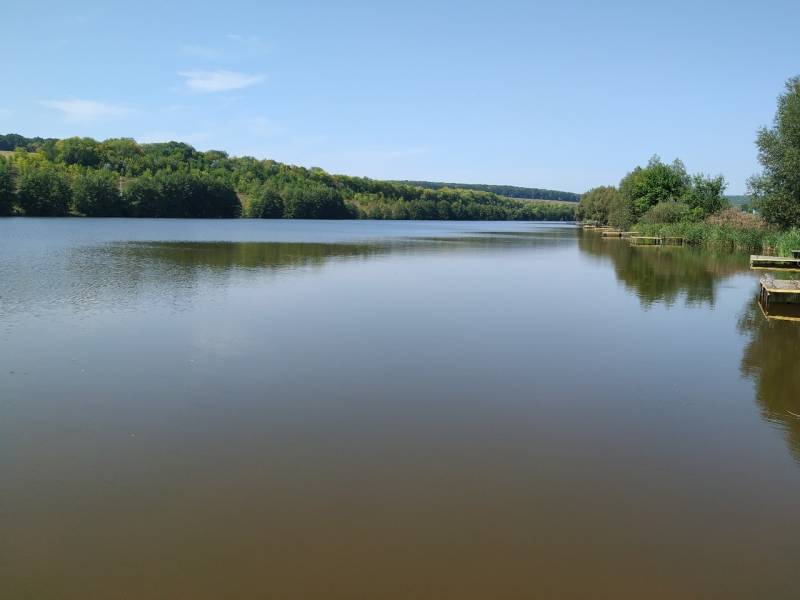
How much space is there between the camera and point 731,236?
41.8m

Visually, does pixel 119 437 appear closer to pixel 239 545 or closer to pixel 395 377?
pixel 239 545

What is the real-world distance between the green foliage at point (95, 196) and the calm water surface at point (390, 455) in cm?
7294

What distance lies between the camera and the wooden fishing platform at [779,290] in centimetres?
1605

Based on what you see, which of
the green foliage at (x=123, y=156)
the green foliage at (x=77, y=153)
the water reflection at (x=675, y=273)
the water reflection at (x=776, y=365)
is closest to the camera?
the water reflection at (x=776, y=365)

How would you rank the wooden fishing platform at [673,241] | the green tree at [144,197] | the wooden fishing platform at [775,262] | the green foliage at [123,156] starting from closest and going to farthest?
the wooden fishing platform at [775,262], the wooden fishing platform at [673,241], the green tree at [144,197], the green foliage at [123,156]

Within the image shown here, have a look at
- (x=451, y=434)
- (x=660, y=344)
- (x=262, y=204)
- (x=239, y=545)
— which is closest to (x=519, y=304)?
(x=660, y=344)

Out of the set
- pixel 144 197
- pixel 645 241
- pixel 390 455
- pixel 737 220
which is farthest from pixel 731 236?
pixel 144 197

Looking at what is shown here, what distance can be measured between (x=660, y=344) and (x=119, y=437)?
983 cm

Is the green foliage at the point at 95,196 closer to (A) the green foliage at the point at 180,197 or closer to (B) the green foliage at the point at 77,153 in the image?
(A) the green foliage at the point at 180,197

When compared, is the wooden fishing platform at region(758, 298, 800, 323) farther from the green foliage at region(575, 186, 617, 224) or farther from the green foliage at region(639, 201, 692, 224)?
the green foliage at region(575, 186, 617, 224)

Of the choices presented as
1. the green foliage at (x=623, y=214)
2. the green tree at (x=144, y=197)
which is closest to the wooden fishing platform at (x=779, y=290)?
the green foliage at (x=623, y=214)

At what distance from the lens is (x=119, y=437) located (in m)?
6.58

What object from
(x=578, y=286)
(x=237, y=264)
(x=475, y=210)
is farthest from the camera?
Result: (x=475, y=210)

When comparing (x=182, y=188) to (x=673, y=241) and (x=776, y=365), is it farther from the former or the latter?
(x=776, y=365)
